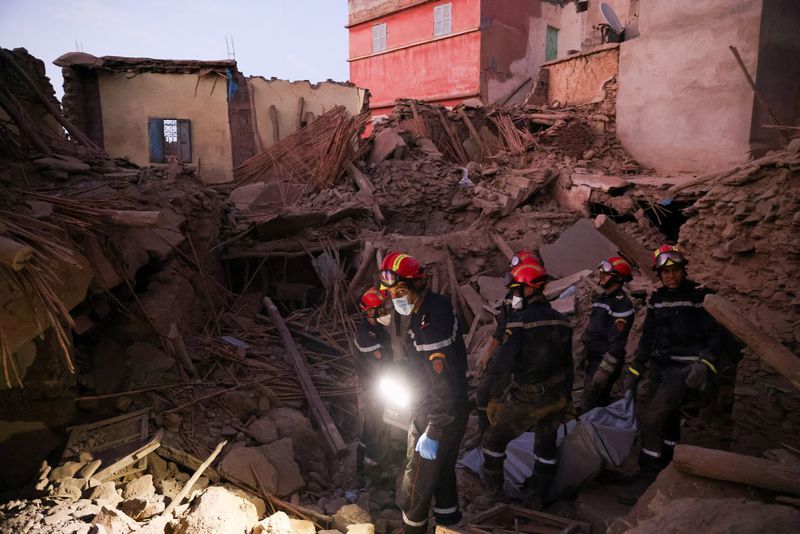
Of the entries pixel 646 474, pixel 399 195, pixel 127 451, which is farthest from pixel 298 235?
pixel 646 474

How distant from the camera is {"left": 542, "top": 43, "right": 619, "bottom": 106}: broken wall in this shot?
1501cm

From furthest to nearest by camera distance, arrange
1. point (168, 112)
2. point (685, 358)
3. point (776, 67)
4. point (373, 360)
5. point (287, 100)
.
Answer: point (287, 100) < point (168, 112) < point (776, 67) < point (373, 360) < point (685, 358)

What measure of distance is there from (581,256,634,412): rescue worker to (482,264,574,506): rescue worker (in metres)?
1.07

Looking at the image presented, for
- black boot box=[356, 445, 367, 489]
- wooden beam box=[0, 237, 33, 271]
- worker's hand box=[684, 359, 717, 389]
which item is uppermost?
wooden beam box=[0, 237, 33, 271]

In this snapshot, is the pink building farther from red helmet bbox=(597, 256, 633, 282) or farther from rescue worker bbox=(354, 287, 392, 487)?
rescue worker bbox=(354, 287, 392, 487)

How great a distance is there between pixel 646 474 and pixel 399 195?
8816mm

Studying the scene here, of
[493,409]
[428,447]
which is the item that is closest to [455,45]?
[493,409]

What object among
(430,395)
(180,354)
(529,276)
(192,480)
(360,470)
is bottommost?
(360,470)

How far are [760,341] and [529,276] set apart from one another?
1.96 m

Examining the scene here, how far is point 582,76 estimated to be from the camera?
640 inches

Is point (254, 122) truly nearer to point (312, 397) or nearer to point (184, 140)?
point (184, 140)

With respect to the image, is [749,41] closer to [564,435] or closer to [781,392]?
[781,392]

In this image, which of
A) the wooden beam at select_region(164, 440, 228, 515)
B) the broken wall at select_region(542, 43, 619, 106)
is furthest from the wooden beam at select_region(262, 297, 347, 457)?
the broken wall at select_region(542, 43, 619, 106)

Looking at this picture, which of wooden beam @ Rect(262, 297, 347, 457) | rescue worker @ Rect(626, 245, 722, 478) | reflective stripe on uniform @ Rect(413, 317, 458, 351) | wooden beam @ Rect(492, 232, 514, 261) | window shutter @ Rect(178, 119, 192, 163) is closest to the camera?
reflective stripe on uniform @ Rect(413, 317, 458, 351)
